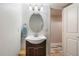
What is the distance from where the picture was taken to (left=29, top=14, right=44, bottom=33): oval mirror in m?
1.52

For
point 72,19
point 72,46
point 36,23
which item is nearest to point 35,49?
point 36,23

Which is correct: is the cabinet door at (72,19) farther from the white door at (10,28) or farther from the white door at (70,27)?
the white door at (10,28)

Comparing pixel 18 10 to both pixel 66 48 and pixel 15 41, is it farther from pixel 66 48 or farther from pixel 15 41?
pixel 66 48

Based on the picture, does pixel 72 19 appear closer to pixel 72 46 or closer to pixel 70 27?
pixel 70 27

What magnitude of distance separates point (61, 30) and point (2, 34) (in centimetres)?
78

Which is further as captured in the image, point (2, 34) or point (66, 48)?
point (66, 48)

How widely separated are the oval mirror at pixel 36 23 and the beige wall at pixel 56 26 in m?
0.17

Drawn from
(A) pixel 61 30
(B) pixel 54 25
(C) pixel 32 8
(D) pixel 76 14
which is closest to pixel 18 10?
(C) pixel 32 8

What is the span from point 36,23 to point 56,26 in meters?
0.31

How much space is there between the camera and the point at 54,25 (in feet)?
4.82

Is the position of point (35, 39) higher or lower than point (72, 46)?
higher

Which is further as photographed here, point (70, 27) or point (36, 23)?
point (36, 23)

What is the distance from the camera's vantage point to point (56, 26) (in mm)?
1467

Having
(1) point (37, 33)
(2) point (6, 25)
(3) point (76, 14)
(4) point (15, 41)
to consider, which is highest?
(3) point (76, 14)
